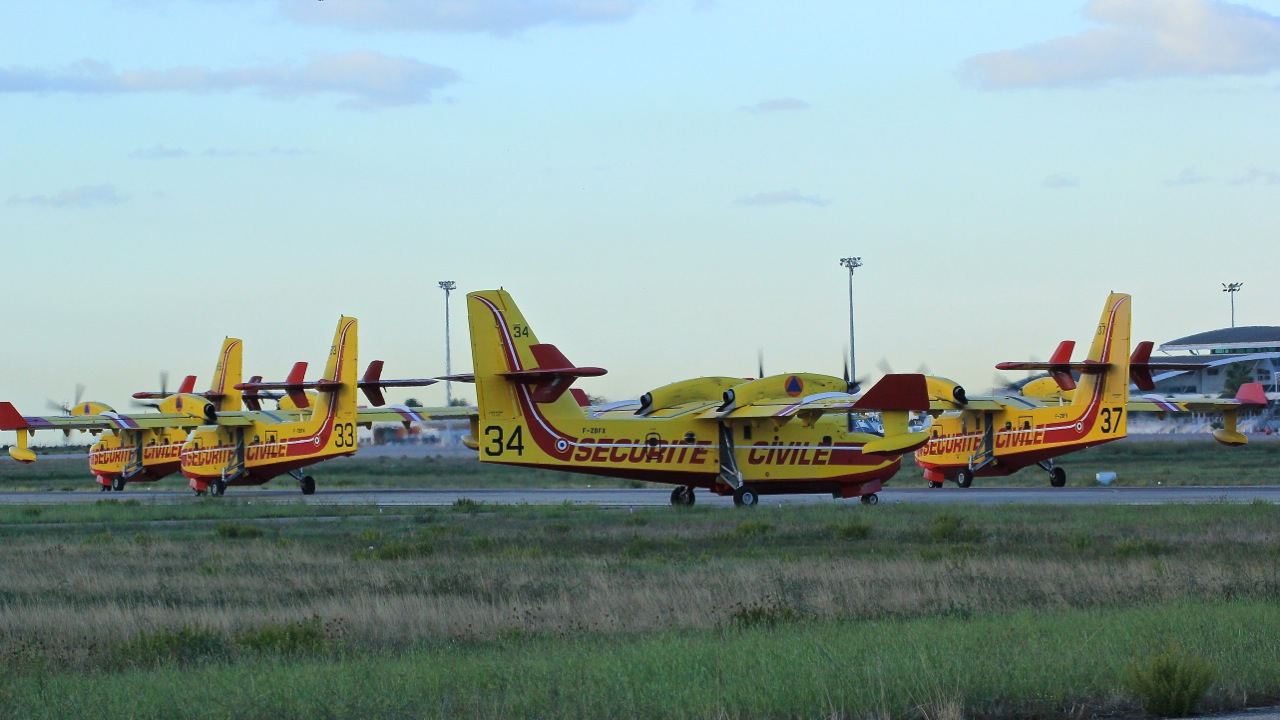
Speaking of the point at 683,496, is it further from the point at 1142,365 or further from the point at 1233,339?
the point at 1233,339

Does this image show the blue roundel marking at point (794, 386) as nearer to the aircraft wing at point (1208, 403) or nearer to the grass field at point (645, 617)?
the grass field at point (645, 617)

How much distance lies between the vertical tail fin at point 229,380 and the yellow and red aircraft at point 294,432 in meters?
2.49

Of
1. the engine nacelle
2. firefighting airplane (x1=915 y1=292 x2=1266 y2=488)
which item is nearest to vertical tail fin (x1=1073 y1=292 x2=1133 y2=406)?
firefighting airplane (x1=915 y1=292 x2=1266 y2=488)

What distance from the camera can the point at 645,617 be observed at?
17.2m

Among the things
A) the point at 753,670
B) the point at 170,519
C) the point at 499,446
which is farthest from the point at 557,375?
the point at 753,670

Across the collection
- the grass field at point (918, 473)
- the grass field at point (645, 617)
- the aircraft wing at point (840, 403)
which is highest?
the aircraft wing at point (840, 403)

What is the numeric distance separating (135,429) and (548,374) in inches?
1044

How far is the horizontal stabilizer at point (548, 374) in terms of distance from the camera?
3647 cm

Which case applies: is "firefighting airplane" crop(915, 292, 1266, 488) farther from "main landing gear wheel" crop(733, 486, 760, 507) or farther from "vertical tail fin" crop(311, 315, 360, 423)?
"vertical tail fin" crop(311, 315, 360, 423)

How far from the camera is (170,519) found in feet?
127

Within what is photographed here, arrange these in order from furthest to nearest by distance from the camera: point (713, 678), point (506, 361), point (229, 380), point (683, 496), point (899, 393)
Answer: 1. point (229, 380)
2. point (683, 496)
3. point (506, 361)
4. point (899, 393)
5. point (713, 678)

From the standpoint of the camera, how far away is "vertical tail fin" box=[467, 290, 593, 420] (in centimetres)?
3684

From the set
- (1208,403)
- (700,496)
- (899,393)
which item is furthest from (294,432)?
(1208,403)

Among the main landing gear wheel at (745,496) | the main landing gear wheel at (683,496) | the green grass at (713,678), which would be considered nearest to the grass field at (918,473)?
the main landing gear wheel at (683,496)
